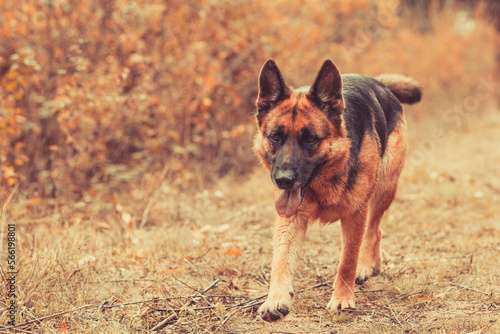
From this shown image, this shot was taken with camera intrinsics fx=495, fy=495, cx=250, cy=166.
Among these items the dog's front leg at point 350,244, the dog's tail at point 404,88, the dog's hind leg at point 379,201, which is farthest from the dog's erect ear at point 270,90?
the dog's tail at point 404,88

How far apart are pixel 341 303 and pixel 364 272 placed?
73cm

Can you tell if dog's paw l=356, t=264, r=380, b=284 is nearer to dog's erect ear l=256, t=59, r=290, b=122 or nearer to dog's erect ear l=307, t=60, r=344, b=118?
dog's erect ear l=307, t=60, r=344, b=118

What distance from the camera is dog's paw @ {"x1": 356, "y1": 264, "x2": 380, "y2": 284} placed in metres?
4.01

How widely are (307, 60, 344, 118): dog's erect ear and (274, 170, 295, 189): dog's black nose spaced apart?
60 centimetres

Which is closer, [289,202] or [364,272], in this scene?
[289,202]

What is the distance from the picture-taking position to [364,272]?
4.04 metres

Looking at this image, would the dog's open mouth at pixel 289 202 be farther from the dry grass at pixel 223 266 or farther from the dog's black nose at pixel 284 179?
the dry grass at pixel 223 266

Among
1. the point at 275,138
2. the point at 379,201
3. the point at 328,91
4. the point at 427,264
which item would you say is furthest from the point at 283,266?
the point at 427,264

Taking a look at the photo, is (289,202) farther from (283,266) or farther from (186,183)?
(186,183)

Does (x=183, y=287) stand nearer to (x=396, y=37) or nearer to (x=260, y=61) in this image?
(x=260, y=61)

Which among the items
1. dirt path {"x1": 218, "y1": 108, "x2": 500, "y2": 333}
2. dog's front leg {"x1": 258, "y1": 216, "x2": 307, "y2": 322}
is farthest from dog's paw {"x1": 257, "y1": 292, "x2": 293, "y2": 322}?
dirt path {"x1": 218, "y1": 108, "x2": 500, "y2": 333}

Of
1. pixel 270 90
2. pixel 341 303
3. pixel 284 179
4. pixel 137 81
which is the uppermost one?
pixel 270 90

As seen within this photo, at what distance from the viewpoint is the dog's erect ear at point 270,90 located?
11.4ft

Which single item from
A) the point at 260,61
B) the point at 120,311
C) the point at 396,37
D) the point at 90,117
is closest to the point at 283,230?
the point at 120,311
